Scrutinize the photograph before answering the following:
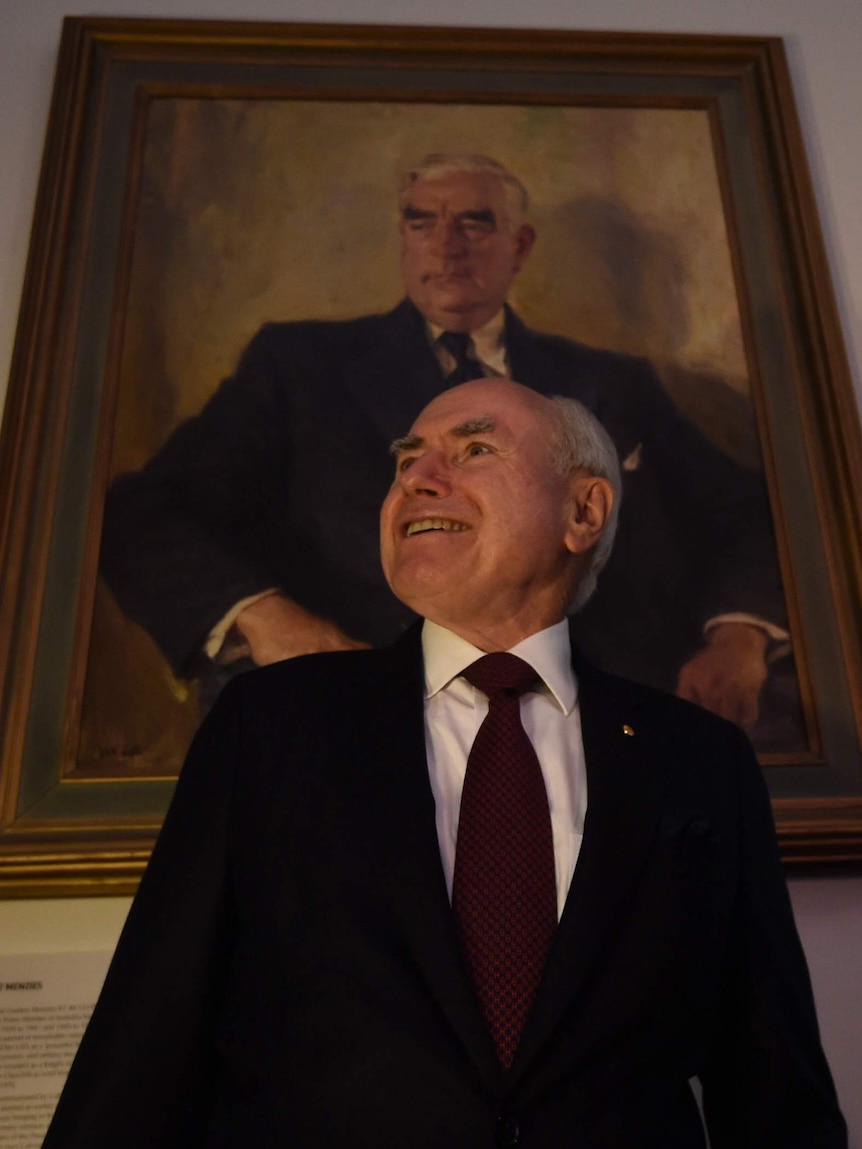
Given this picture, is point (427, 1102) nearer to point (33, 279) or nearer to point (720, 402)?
point (720, 402)

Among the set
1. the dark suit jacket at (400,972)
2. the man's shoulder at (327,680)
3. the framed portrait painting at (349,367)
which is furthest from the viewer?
the framed portrait painting at (349,367)

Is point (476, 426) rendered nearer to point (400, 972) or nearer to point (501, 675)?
point (501, 675)

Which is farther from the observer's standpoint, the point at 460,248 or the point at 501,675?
the point at 460,248

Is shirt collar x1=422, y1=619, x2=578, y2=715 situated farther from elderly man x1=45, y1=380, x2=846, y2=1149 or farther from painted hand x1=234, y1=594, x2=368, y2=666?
painted hand x1=234, y1=594, x2=368, y2=666

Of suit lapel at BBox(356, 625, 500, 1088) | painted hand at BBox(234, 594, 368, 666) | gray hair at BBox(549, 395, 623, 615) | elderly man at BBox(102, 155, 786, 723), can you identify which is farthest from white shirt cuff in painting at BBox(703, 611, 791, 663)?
suit lapel at BBox(356, 625, 500, 1088)

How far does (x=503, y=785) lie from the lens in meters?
1.58

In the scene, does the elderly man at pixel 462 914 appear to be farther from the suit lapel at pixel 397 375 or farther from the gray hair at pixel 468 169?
the gray hair at pixel 468 169

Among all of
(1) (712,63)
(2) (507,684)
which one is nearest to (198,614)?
(2) (507,684)

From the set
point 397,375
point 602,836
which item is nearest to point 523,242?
point 397,375

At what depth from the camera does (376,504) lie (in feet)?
8.54

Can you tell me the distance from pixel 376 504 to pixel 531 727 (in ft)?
3.24

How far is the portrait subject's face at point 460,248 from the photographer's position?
Answer: 2887 mm

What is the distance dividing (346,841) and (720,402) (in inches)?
69.1

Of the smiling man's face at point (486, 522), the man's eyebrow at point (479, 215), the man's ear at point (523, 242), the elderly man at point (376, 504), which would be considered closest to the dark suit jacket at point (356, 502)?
the elderly man at point (376, 504)
